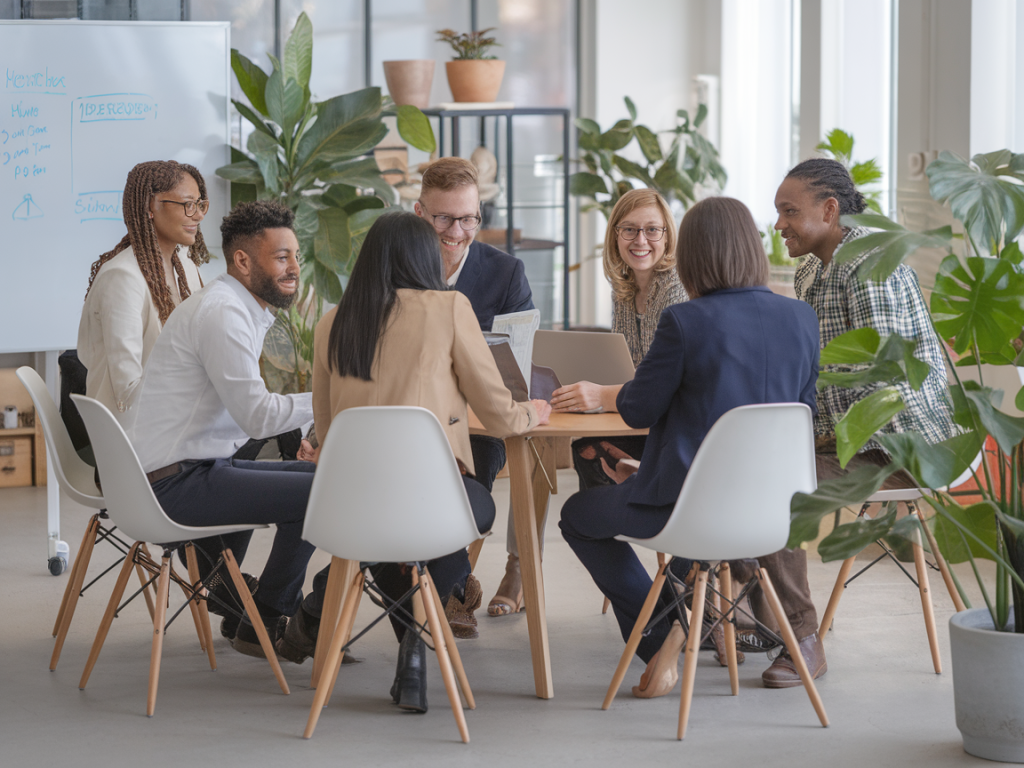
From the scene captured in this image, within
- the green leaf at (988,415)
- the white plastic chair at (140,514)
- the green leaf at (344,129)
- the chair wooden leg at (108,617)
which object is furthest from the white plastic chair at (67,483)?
the green leaf at (344,129)

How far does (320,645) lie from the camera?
2.87 meters

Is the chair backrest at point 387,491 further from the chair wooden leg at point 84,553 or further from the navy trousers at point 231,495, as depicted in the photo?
the chair wooden leg at point 84,553

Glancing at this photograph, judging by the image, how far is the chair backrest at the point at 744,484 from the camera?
7.98 ft

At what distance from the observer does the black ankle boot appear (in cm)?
275

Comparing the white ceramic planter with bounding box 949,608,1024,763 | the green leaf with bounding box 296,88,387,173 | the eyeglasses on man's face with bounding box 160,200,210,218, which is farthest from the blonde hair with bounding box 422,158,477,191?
the green leaf with bounding box 296,88,387,173

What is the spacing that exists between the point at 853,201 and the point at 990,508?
112 cm

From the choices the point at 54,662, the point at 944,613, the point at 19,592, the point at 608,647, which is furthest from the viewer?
the point at 19,592

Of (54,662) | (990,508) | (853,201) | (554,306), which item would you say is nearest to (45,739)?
(54,662)

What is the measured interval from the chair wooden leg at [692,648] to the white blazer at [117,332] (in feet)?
5.44

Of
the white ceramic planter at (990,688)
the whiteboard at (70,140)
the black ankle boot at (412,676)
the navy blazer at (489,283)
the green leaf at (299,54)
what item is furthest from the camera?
the green leaf at (299,54)

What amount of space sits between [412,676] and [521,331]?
90 centimetres

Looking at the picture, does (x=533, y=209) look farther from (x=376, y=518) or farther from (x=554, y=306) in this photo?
(x=376, y=518)

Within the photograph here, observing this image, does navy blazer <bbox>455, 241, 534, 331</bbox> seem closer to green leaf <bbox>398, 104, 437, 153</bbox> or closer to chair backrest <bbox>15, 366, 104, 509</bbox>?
chair backrest <bbox>15, 366, 104, 509</bbox>

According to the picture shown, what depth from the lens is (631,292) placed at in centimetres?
368
